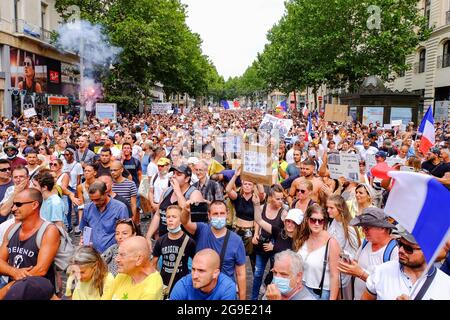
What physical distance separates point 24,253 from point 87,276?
63 cm

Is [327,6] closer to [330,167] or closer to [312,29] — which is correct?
[312,29]

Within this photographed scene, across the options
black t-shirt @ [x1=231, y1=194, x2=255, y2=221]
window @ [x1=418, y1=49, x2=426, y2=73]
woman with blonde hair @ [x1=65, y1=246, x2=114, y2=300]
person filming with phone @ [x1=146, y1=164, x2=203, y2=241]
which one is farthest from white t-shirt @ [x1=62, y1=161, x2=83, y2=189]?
window @ [x1=418, y1=49, x2=426, y2=73]

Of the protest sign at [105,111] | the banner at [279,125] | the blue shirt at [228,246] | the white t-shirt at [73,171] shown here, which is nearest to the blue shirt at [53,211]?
the blue shirt at [228,246]

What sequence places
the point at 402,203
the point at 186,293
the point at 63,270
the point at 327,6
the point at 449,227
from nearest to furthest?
the point at 449,227 < the point at 402,203 < the point at 186,293 < the point at 63,270 < the point at 327,6

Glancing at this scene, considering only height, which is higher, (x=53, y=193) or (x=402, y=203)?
(x=402, y=203)

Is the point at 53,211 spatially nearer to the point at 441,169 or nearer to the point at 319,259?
the point at 319,259

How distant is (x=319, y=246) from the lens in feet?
12.9

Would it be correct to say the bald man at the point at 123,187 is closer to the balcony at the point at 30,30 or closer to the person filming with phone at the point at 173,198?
the person filming with phone at the point at 173,198

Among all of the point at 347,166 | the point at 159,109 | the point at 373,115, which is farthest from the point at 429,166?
the point at 159,109

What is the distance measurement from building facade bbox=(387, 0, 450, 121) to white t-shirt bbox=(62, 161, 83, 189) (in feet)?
84.7

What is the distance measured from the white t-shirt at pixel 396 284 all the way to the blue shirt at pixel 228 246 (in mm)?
1289

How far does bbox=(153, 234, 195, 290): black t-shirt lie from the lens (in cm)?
413

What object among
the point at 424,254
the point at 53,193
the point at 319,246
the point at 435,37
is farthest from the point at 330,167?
the point at 435,37
